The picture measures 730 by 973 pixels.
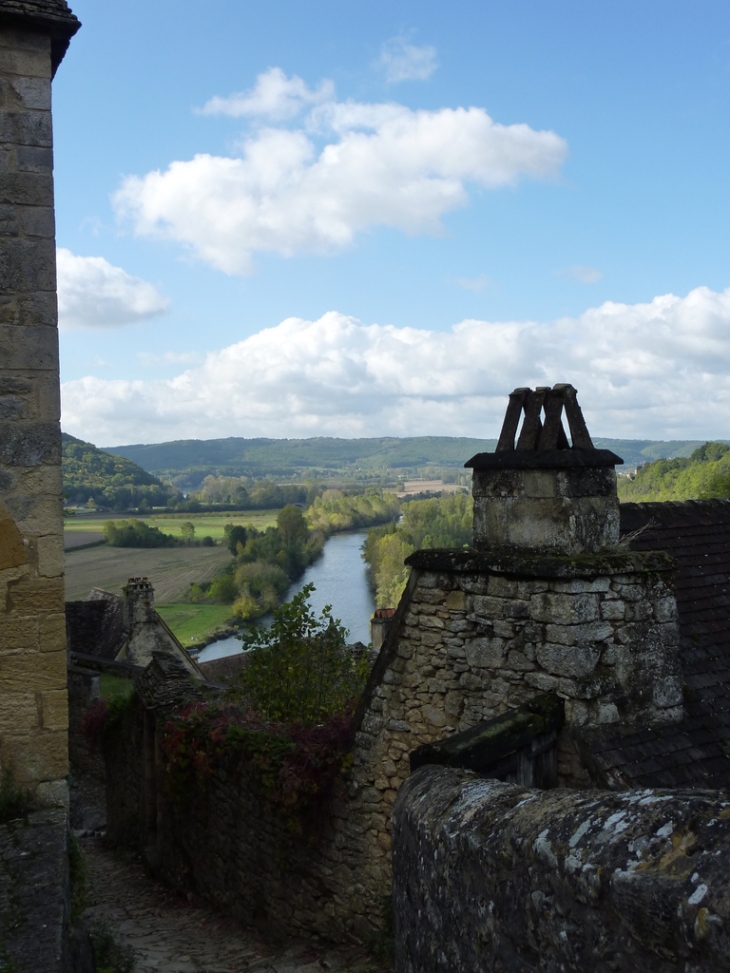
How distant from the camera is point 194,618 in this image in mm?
40938

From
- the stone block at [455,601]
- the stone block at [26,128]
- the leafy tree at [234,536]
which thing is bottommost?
the leafy tree at [234,536]

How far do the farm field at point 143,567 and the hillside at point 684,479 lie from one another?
2407cm

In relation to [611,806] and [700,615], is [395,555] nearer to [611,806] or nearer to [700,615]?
[700,615]

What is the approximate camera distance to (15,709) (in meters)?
4.17

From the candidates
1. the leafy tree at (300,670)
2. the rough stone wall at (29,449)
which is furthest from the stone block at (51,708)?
the leafy tree at (300,670)

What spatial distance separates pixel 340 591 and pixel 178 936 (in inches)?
1384

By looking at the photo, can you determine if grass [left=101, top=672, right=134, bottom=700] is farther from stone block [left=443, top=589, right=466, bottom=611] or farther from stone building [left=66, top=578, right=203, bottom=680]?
stone block [left=443, top=589, right=466, bottom=611]

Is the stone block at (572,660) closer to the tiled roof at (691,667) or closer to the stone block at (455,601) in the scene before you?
the tiled roof at (691,667)

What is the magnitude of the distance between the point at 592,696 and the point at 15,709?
3346 mm

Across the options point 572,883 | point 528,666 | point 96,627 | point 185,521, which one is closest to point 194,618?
point 96,627

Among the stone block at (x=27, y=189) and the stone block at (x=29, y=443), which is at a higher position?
the stone block at (x=27, y=189)

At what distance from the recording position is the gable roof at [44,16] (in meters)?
4.20

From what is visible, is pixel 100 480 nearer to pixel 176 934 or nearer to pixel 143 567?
pixel 143 567


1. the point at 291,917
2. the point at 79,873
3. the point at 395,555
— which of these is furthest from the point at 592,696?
the point at 395,555
